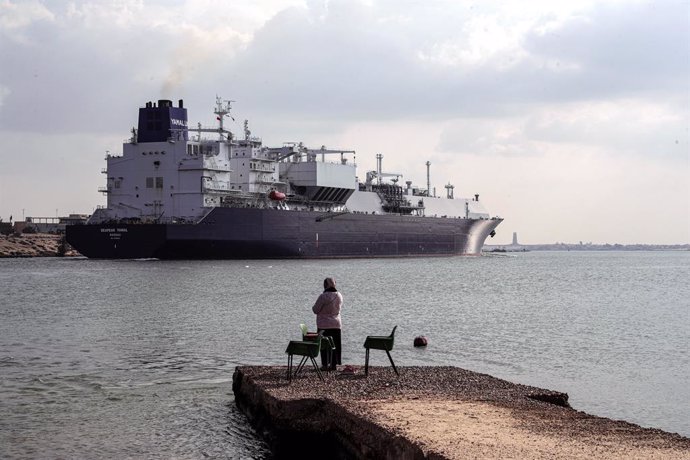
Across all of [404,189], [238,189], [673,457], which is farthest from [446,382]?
[404,189]

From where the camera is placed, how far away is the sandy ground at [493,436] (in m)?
9.32

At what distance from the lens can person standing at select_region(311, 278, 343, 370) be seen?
1466 centimetres

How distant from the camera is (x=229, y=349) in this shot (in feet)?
71.4

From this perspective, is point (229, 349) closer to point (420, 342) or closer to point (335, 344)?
point (420, 342)

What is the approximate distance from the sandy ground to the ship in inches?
2227

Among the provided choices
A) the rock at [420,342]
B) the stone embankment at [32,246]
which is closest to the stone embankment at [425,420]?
the rock at [420,342]

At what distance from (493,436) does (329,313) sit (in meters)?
5.08

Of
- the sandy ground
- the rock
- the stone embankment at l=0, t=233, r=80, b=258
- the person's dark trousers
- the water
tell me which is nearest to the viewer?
the sandy ground

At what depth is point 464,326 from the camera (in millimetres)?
27750

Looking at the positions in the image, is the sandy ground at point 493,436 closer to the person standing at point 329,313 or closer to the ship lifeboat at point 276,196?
the person standing at point 329,313

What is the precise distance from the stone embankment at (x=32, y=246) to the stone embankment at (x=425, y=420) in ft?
288

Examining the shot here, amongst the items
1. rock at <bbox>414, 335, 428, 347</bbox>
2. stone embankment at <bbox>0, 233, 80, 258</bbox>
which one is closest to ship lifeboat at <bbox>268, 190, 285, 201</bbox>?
stone embankment at <bbox>0, 233, 80, 258</bbox>

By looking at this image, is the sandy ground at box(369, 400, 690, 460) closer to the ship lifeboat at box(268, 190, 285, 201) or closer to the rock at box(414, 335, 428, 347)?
the rock at box(414, 335, 428, 347)

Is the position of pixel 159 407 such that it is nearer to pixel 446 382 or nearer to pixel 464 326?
pixel 446 382
